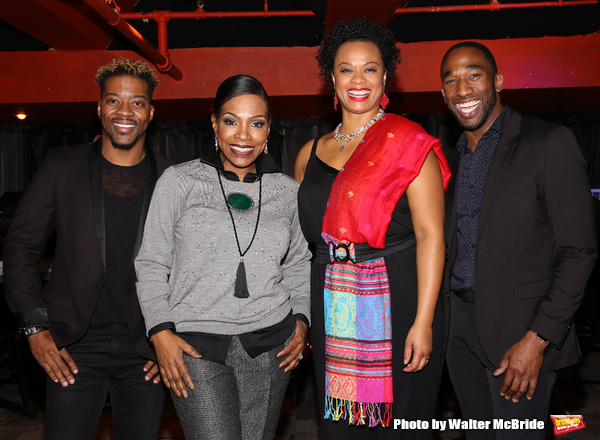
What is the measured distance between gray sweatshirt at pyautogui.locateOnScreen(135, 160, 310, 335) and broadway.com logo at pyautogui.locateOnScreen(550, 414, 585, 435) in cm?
196

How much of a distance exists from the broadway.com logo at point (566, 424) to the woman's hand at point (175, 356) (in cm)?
216

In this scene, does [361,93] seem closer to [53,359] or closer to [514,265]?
[514,265]

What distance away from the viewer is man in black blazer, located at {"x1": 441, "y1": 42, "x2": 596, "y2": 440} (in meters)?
1.77

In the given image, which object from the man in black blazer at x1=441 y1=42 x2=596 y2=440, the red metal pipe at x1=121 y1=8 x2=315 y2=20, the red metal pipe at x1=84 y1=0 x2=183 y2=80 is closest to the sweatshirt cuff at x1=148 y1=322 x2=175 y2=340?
the man in black blazer at x1=441 y1=42 x2=596 y2=440

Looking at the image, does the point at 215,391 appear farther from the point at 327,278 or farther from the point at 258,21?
the point at 258,21

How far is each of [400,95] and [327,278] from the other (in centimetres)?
459

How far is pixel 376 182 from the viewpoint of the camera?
173cm

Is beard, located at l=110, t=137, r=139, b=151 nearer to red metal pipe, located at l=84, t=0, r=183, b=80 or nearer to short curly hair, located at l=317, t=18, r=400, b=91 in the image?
short curly hair, located at l=317, t=18, r=400, b=91

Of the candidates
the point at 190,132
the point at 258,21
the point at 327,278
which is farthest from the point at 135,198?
the point at 190,132

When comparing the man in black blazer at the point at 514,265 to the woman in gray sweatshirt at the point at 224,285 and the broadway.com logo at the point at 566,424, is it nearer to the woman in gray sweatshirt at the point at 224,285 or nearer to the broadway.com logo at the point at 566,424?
the woman in gray sweatshirt at the point at 224,285

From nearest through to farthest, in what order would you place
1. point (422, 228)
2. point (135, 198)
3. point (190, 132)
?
point (422, 228)
point (135, 198)
point (190, 132)

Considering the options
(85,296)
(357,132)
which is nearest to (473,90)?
(357,132)

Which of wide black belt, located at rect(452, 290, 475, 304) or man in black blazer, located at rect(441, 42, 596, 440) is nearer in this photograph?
man in black blazer, located at rect(441, 42, 596, 440)

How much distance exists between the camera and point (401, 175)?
1700mm
